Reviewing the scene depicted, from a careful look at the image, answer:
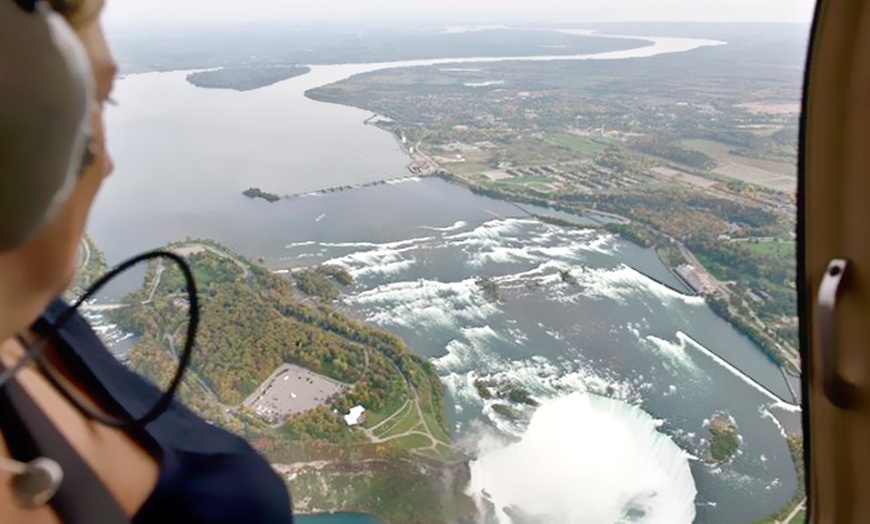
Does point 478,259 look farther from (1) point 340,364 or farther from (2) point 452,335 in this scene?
(1) point 340,364

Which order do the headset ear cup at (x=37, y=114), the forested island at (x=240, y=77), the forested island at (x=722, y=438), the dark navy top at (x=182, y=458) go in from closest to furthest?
the headset ear cup at (x=37, y=114) → the dark navy top at (x=182, y=458) → the forested island at (x=722, y=438) → the forested island at (x=240, y=77)

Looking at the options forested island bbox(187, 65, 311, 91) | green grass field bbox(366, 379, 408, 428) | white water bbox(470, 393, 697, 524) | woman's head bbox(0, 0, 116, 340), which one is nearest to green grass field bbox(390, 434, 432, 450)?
green grass field bbox(366, 379, 408, 428)

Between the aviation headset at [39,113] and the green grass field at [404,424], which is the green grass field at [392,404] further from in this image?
the aviation headset at [39,113]

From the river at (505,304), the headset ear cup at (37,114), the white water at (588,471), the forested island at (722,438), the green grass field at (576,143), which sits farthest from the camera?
the green grass field at (576,143)

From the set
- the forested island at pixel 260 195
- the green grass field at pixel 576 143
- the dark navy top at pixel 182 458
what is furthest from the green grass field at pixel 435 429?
the green grass field at pixel 576 143

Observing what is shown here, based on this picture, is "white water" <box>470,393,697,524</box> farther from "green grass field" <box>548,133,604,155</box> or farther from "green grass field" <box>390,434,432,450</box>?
"green grass field" <box>548,133,604,155</box>

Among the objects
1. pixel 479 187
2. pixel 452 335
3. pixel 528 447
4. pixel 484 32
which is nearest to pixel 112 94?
pixel 528 447
